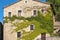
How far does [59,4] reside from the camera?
57281 mm

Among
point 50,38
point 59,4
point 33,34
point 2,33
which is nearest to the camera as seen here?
point 50,38

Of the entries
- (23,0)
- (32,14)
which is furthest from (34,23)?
(23,0)

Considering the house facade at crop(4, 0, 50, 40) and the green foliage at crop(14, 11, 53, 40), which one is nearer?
the green foliage at crop(14, 11, 53, 40)

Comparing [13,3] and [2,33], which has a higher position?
[13,3]

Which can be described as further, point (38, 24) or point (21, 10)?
point (21, 10)

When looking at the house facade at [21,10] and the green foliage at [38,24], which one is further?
the house facade at [21,10]

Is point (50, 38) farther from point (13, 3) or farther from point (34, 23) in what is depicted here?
point (13, 3)

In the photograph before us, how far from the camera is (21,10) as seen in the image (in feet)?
159

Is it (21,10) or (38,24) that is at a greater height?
(21,10)

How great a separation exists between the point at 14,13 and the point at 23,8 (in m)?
2.04

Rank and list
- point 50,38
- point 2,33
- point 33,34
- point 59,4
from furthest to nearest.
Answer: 1. point 59,4
2. point 2,33
3. point 33,34
4. point 50,38

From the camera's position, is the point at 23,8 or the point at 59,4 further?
the point at 59,4

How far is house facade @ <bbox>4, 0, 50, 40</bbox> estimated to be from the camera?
47.6 metres

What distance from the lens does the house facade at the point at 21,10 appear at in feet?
156
